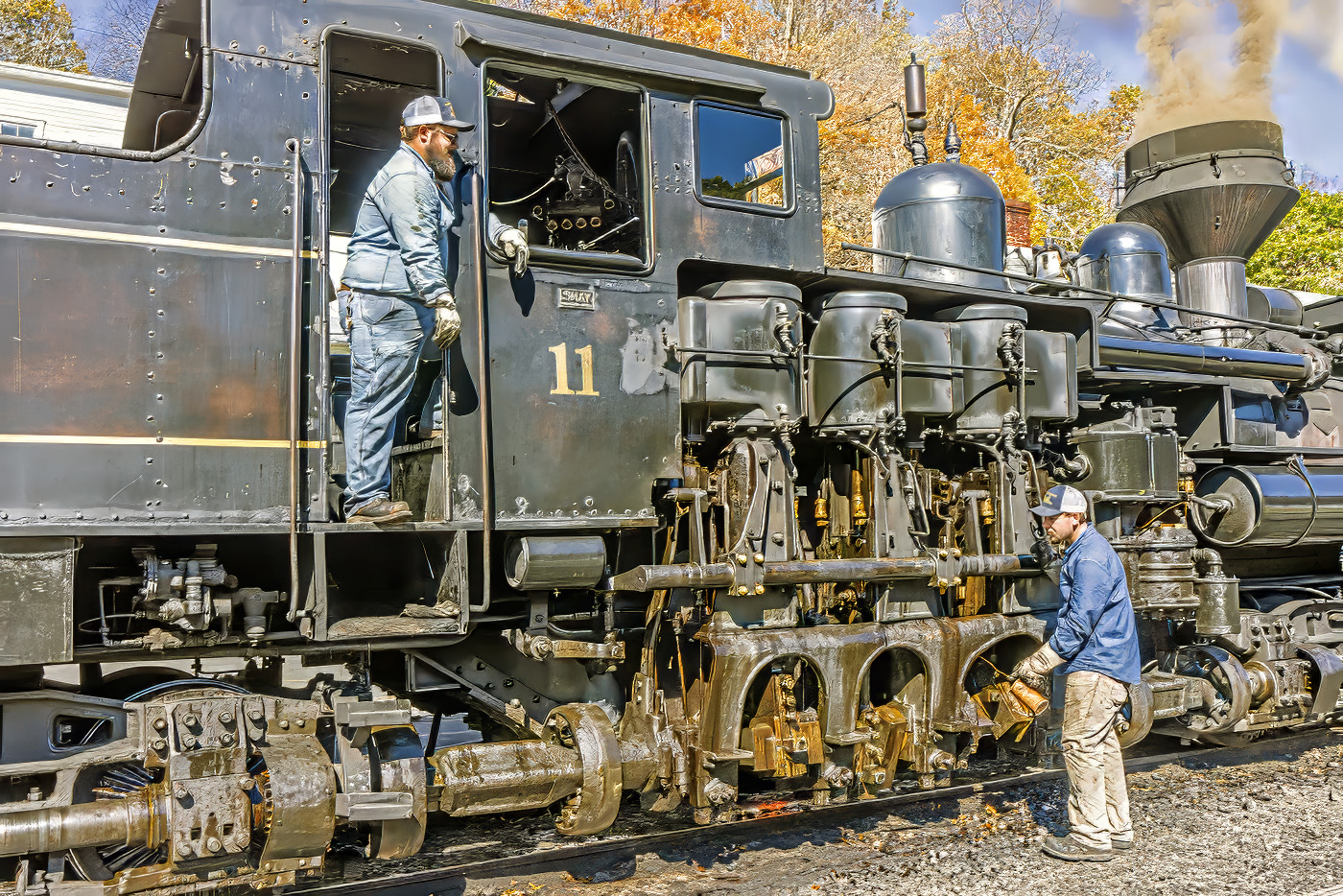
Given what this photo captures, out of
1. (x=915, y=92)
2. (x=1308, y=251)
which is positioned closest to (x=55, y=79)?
(x=915, y=92)

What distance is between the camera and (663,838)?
5109 mm

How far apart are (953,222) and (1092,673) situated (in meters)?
3.40

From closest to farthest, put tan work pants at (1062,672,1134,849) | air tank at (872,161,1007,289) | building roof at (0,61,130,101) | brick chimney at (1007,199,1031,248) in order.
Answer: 1. tan work pants at (1062,672,1134,849)
2. air tank at (872,161,1007,289)
3. brick chimney at (1007,199,1031,248)
4. building roof at (0,61,130,101)

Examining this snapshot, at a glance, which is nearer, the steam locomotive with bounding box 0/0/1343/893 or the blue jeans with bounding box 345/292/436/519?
the steam locomotive with bounding box 0/0/1343/893

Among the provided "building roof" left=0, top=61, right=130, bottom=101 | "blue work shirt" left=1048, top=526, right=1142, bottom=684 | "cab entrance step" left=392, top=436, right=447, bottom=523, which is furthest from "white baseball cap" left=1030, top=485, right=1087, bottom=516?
"building roof" left=0, top=61, right=130, bottom=101

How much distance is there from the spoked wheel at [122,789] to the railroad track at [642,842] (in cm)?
75

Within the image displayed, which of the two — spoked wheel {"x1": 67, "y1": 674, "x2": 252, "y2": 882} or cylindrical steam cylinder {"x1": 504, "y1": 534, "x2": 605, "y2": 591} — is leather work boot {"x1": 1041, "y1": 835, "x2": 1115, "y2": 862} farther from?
spoked wheel {"x1": 67, "y1": 674, "x2": 252, "y2": 882}

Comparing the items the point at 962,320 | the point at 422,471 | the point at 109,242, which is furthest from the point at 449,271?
the point at 962,320

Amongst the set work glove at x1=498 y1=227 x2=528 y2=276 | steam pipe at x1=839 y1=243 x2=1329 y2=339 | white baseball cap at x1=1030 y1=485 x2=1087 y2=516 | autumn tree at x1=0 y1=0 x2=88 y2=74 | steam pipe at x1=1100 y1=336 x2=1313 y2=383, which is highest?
autumn tree at x1=0 y1=0 x2=88 y2=74

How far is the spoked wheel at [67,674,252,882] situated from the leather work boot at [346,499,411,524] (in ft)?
2.81

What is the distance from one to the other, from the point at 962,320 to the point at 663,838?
10.8 feet

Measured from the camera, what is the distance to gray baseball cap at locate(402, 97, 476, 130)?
13.0 ft

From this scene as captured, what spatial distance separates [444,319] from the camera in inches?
154

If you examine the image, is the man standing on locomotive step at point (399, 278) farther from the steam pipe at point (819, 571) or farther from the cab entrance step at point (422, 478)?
the steam pipe at point (819, 571)
